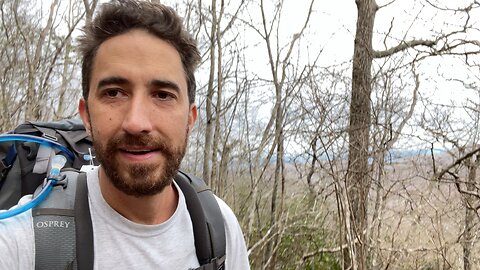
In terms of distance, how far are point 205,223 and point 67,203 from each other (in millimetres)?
370

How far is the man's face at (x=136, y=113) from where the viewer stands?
1161 mm

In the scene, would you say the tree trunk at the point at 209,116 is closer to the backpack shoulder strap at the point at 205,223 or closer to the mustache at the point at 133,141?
the backpack shoulder strap at the point at 205,223

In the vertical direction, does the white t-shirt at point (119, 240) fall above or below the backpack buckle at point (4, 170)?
below

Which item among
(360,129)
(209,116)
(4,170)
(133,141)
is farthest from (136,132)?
(360,129)

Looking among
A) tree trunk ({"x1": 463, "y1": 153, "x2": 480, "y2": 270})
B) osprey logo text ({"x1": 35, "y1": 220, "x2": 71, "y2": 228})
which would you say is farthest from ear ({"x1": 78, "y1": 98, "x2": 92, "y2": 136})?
tree trunk ({"x1": 463, "y1": 153, "x2": 480, "y2": 270})

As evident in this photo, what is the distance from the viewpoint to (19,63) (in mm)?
5133

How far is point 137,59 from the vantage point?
1.21 metres

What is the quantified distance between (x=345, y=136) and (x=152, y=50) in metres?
3.02

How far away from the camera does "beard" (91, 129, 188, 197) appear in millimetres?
1156

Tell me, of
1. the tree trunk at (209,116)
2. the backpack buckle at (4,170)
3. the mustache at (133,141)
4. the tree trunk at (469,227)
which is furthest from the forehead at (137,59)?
the tree trunk at (469,227)

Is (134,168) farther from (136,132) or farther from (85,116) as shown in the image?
(85,116)

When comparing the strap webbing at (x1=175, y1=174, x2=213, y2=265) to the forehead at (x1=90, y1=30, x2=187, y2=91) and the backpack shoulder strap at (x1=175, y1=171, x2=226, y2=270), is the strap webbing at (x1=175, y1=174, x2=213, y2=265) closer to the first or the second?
the backpack shoulder strap at (x1=175, y1=171, x2=226, y2=270)

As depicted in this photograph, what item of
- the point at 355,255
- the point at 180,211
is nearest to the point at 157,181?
the point at 180,211

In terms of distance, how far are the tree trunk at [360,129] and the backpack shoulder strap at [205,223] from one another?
6.79ft
